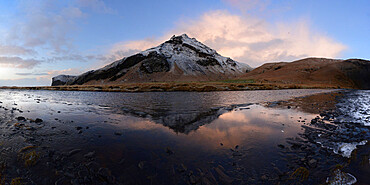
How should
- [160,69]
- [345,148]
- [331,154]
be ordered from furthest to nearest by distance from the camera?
[160,69]
[345,148]
[331,154]

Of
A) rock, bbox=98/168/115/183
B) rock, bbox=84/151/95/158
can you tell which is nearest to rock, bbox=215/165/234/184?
rock, bbox=98/168/115/183

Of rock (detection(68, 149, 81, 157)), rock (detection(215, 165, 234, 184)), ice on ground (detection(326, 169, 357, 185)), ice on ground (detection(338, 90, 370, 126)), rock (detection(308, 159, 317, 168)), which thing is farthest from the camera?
ice on ground (detection(338, 90, 370, 126))

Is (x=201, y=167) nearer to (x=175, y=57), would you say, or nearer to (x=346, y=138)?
(x=346, y=138)

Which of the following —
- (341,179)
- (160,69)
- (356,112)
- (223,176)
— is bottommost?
(223,176)

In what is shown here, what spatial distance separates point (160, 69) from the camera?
16538cm

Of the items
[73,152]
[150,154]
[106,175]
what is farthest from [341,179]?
[73,152]

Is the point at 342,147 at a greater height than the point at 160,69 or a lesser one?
lesser

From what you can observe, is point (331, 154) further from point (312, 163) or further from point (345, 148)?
point (312, 163)

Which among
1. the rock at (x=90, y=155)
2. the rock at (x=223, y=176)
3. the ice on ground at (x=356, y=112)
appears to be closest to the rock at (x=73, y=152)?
the rock at (x=90, y=155)

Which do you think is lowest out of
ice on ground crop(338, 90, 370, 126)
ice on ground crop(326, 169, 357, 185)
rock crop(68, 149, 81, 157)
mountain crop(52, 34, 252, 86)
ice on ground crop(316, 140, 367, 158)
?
rock crop(68, 149, 81, 157)

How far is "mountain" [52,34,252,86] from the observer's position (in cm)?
15762

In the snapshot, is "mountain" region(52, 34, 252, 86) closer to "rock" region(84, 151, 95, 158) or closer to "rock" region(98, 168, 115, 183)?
"rock" region(84, 151, 95, 158)

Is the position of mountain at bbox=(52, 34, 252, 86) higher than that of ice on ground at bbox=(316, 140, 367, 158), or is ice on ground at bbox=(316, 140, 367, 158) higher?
mountain at bbox=(52, 34, 252, 86)

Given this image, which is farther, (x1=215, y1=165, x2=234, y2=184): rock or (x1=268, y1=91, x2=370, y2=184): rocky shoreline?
(x1=268, y1=91, x2=370, y2=184): rocky shoreline
